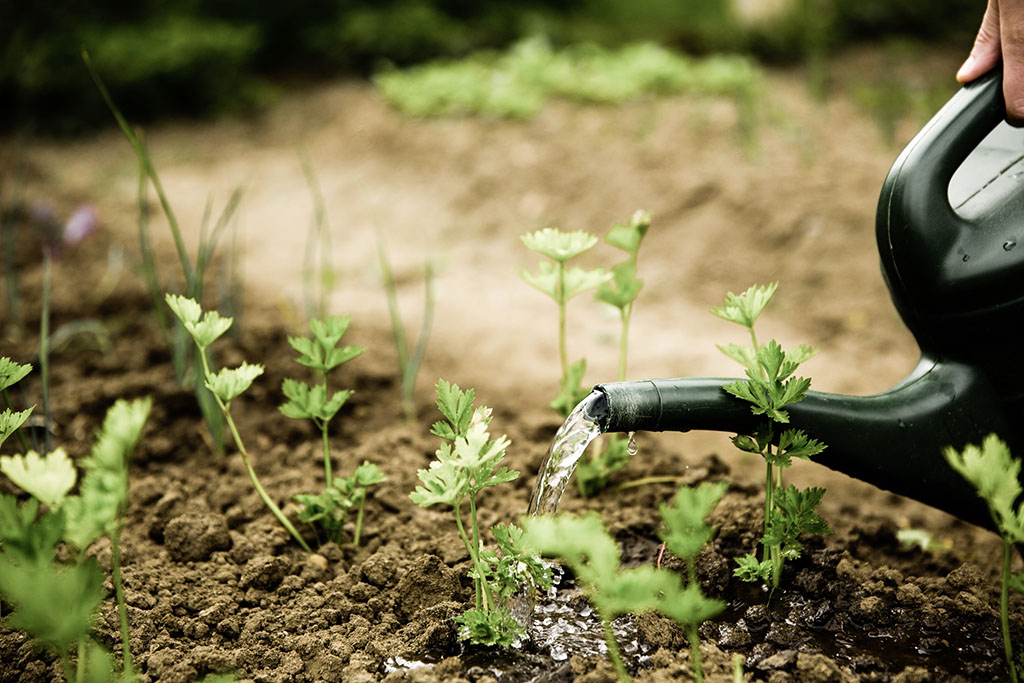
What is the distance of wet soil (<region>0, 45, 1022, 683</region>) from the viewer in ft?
4.16

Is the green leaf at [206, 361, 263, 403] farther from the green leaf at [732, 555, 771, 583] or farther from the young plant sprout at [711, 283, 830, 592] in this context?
the green leaf at [732, 555, 771, 583]

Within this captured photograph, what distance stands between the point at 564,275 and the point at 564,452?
0.34m

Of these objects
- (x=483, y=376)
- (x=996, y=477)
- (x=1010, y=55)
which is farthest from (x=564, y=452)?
(x=483, y=376)

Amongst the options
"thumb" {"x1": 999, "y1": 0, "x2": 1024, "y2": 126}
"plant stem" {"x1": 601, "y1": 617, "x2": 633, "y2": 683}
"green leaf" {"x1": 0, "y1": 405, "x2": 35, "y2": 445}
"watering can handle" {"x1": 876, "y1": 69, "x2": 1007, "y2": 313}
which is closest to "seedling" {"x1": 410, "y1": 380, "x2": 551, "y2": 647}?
"plant stem" {"x1": 601, "y1": 617, "x2": 633, "y2": 683}

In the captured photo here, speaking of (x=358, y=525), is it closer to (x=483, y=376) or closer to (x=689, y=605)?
(x=689, y=605)

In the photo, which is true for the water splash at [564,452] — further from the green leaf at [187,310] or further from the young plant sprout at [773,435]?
the green leaf at [187,310]

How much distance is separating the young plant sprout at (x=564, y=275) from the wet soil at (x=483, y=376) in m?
0.26

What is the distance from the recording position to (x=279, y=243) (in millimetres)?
3760

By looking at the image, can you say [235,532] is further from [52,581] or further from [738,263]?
[738,263]

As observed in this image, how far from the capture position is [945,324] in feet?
4.18

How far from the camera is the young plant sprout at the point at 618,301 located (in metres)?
1.43

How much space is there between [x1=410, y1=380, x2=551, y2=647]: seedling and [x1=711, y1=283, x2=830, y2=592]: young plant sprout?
0.35 meters

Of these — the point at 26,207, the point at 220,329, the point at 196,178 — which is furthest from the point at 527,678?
the point at 196,178

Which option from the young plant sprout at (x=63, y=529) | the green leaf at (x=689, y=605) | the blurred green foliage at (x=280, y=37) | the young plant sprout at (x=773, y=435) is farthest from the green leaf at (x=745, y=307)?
the blurred green foliage at (x=280, y=37)
